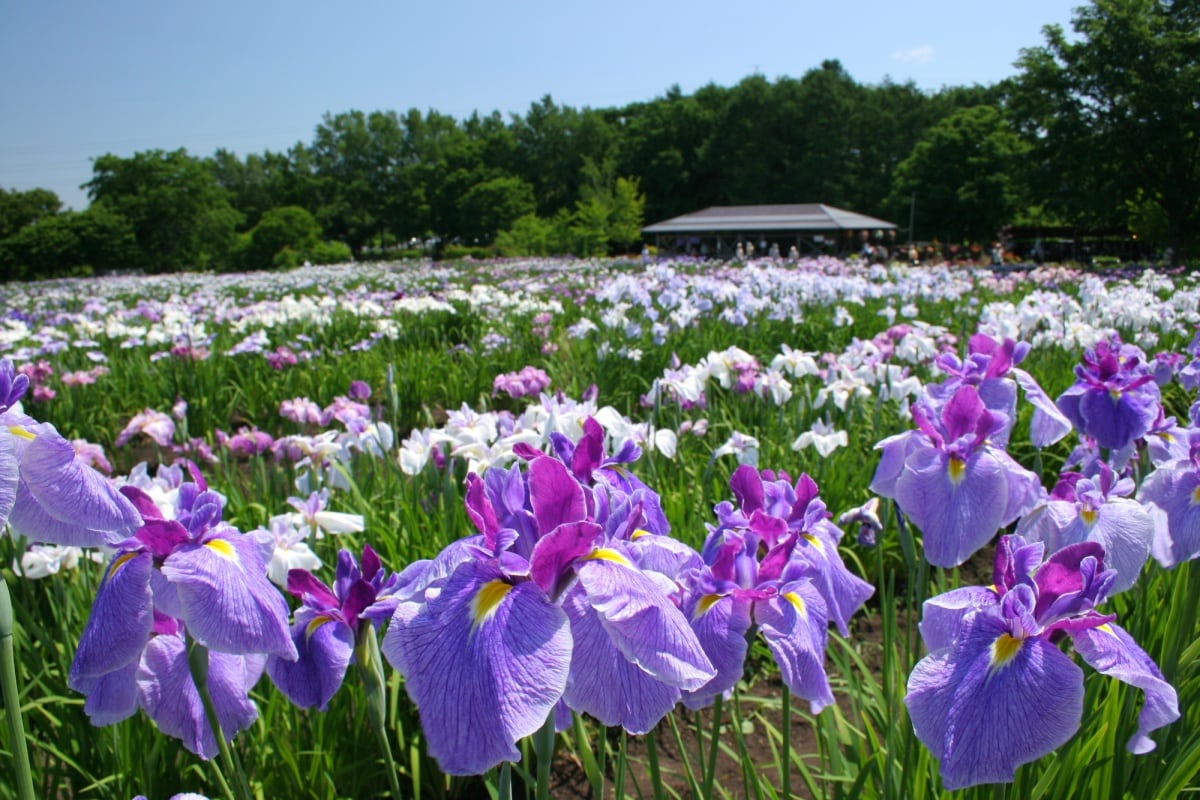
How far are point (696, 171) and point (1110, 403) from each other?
77808 mm

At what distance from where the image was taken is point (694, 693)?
2.91ft

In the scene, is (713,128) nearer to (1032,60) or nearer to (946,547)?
(1032,60)

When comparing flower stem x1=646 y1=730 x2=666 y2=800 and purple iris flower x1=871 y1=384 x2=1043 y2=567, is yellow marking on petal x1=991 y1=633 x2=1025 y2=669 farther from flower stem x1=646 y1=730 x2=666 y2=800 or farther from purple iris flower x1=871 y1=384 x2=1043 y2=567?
flower stem x1=646 y1=730 x2=666 y2=800

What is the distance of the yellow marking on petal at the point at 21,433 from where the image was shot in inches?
33.0

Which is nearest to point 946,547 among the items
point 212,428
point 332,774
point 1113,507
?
point 1113,507

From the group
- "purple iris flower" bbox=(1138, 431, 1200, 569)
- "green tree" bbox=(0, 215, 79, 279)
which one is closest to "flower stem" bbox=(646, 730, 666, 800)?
"purple iris flower" bbox=(1138, 431, 1200, 569)

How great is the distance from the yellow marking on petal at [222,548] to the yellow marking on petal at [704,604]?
1.85 feet

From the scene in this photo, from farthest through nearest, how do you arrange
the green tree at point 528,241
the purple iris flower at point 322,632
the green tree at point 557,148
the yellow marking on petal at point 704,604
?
1. the green tree at point 557,148
2. the green tree at point 528,241
3. the purple iris flower at point 322,632
4. the yellow marking on petal at point 704,604

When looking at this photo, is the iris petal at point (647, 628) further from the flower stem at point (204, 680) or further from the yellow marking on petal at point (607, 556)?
the flower stem at point (204, 680)

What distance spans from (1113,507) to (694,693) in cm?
80

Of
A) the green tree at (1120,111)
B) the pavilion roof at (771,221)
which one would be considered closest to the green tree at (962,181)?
the pavilion roof at (771,221)

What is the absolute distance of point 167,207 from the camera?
57.7 m

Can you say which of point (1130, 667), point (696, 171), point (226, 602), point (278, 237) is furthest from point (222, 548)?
point (696, 171)

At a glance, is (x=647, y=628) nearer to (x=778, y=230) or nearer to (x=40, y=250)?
(x=778, y=230)
